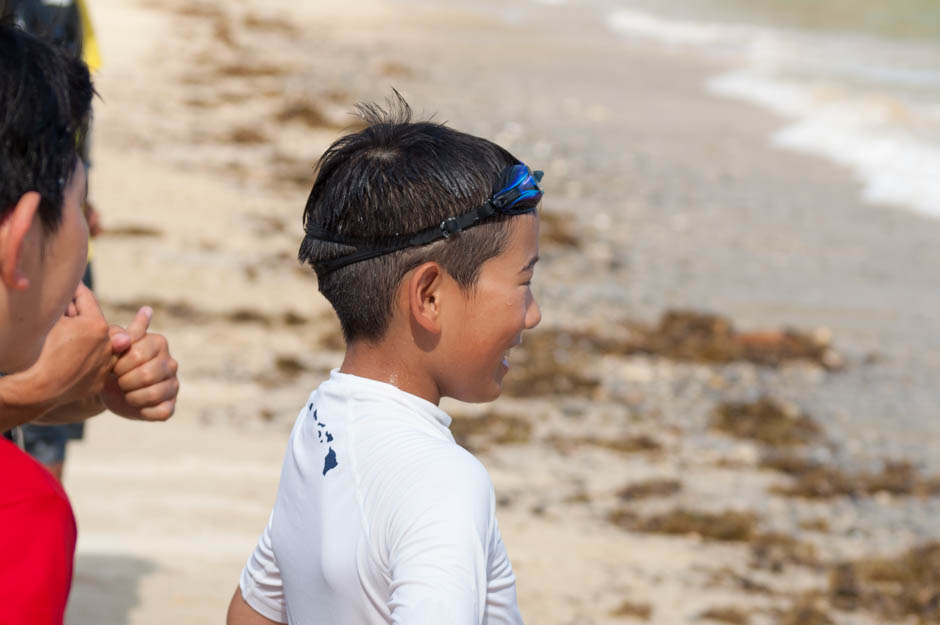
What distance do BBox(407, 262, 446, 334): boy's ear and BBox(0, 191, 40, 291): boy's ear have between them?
614 millimetres

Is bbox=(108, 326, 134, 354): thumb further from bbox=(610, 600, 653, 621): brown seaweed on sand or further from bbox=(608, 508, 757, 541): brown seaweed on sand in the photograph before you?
bbox=(608, 508, 757, 541): brown seaweed on sand

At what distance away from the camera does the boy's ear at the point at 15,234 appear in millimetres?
1422

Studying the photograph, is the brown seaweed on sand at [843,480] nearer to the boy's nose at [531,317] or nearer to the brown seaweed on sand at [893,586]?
the brown seaweed on sand at [893,586]

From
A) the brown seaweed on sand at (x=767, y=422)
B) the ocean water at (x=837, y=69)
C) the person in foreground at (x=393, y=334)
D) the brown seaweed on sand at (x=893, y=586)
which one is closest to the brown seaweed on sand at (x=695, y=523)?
the brown seaweed on sand at (x=893, y=586)

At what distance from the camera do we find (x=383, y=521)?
1684 millimetres

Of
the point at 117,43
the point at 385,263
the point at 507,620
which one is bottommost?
the point at 117,43

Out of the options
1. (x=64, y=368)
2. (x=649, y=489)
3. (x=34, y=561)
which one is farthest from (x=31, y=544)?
(x=649, y=489)

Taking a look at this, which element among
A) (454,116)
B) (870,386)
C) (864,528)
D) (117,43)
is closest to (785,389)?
(870,386)

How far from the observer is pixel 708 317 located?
7.99m

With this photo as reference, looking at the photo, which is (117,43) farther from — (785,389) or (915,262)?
(785,389)

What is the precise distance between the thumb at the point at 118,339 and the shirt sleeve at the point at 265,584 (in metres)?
0.39

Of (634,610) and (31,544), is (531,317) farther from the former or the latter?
(634,610)

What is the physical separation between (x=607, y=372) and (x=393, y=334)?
521 centimetres

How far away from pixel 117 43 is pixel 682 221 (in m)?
10.8
